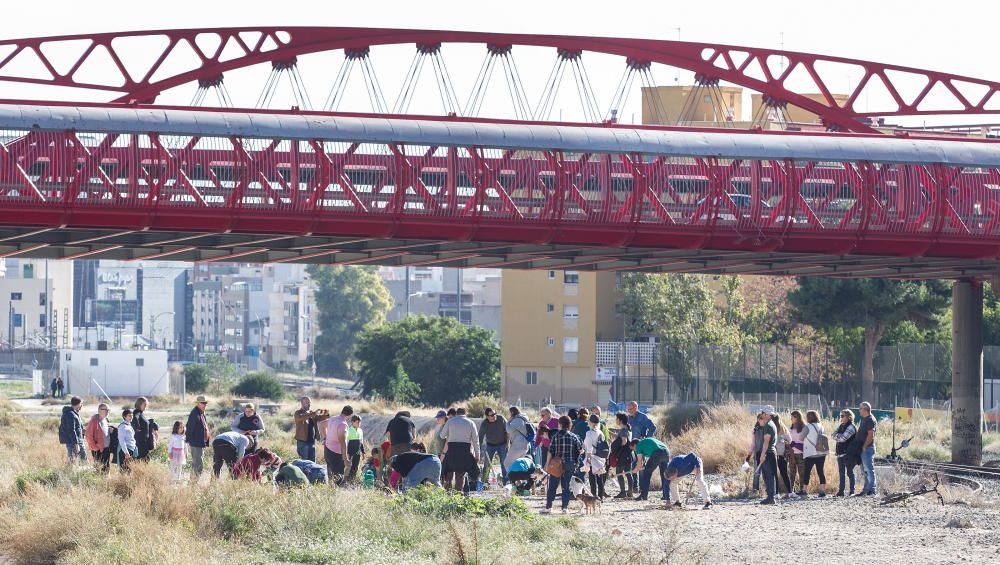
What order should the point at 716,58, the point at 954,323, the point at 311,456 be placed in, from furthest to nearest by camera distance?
the point at 954,323 → the point at 716,58 → the point at 311,456

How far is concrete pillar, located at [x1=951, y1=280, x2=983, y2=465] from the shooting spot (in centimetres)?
3575

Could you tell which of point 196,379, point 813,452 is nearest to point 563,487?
point 813,452

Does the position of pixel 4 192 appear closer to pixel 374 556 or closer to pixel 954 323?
pixel 374 556

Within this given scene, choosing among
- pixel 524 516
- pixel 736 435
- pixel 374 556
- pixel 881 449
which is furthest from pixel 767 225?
pixel 374 556

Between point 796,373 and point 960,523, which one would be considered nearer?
point 960,523

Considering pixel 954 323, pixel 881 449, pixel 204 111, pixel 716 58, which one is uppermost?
pixel 716 58

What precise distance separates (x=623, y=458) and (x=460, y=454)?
2876 millimetres

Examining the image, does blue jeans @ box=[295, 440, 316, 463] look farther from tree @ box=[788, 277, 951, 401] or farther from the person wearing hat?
tree @ box=[788, 277, 951, 401]

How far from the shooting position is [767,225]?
30453mm

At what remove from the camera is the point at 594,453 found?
22438 millimetres

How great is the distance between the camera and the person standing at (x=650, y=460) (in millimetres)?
22516

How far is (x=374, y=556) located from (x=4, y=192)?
1354cm

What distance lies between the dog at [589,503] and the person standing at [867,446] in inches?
172

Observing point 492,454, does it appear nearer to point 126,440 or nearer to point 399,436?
point 399,436
